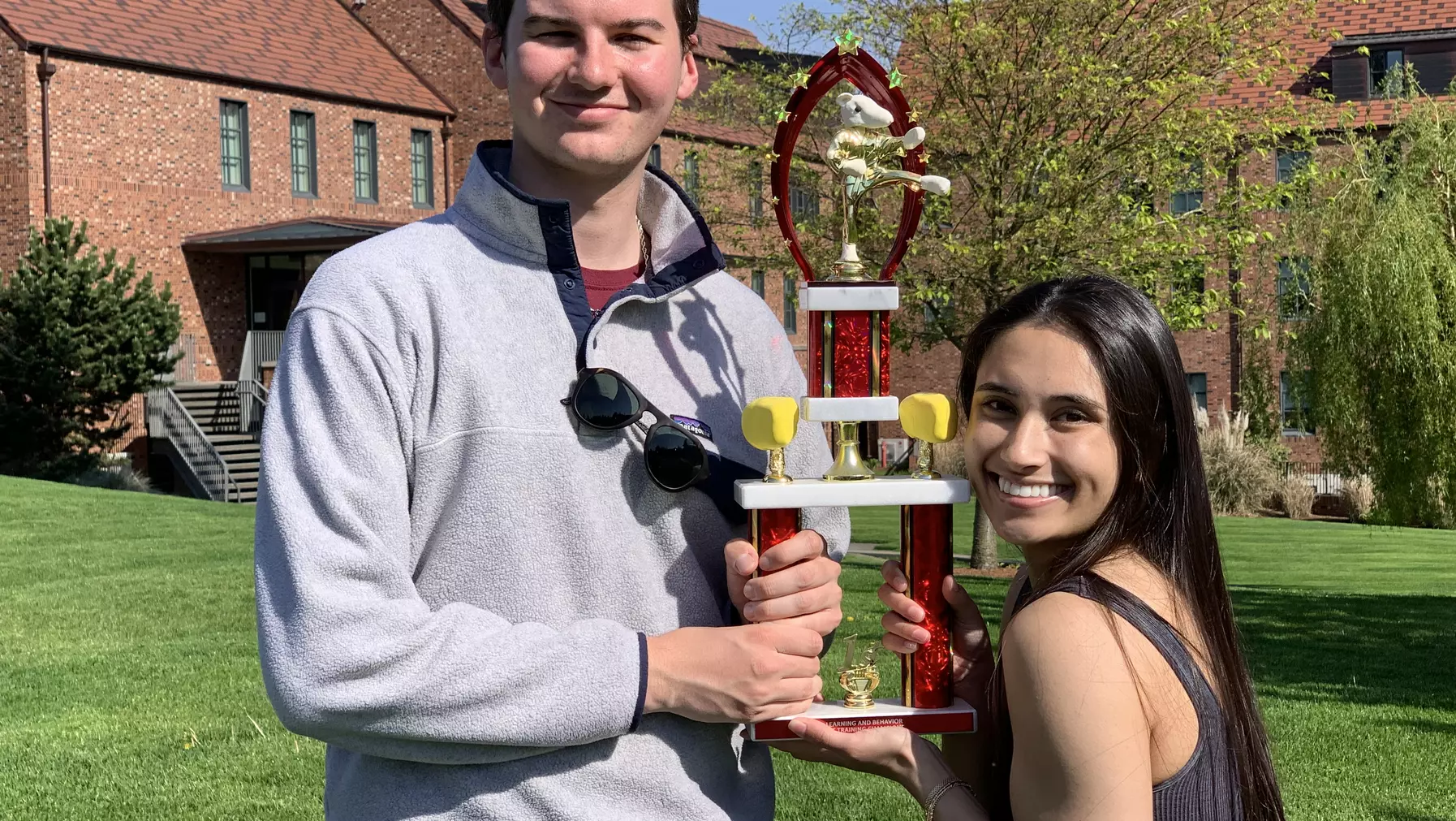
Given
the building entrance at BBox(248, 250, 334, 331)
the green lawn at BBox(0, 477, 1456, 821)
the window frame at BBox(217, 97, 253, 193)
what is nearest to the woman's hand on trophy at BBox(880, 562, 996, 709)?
the green lawn at BBox(0, 477, 1456, 821)

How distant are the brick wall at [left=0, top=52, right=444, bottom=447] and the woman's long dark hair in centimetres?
2627

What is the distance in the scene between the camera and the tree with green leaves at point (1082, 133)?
15.8 meters

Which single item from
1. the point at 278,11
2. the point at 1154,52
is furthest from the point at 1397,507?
the point at 278,11

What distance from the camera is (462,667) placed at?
2020 mm

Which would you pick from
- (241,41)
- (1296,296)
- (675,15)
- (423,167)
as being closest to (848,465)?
(675,15)

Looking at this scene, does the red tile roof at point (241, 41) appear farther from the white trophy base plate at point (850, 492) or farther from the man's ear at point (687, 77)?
the white trophy base plate at point (850, 492)

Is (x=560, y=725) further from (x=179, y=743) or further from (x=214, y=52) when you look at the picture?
(x=214, y=52)

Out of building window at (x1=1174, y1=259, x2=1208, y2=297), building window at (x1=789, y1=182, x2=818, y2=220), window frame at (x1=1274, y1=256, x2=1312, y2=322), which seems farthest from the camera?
window frame at (x1=1274, y1=256, x2=1312, y2=322)

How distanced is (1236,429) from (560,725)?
1128 inches

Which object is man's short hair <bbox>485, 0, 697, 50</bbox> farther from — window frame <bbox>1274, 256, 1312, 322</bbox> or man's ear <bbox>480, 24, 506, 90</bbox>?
window frame <bbox>1274, 256, 1312, 322</bbox>

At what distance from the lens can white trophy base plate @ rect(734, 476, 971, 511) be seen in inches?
95.5

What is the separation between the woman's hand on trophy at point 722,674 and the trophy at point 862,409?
0.67 ft

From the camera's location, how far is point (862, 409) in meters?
2.71

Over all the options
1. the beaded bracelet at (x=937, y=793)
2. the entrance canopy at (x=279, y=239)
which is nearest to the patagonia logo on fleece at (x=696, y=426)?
the beaded bracelet at (x=937, y=793)
